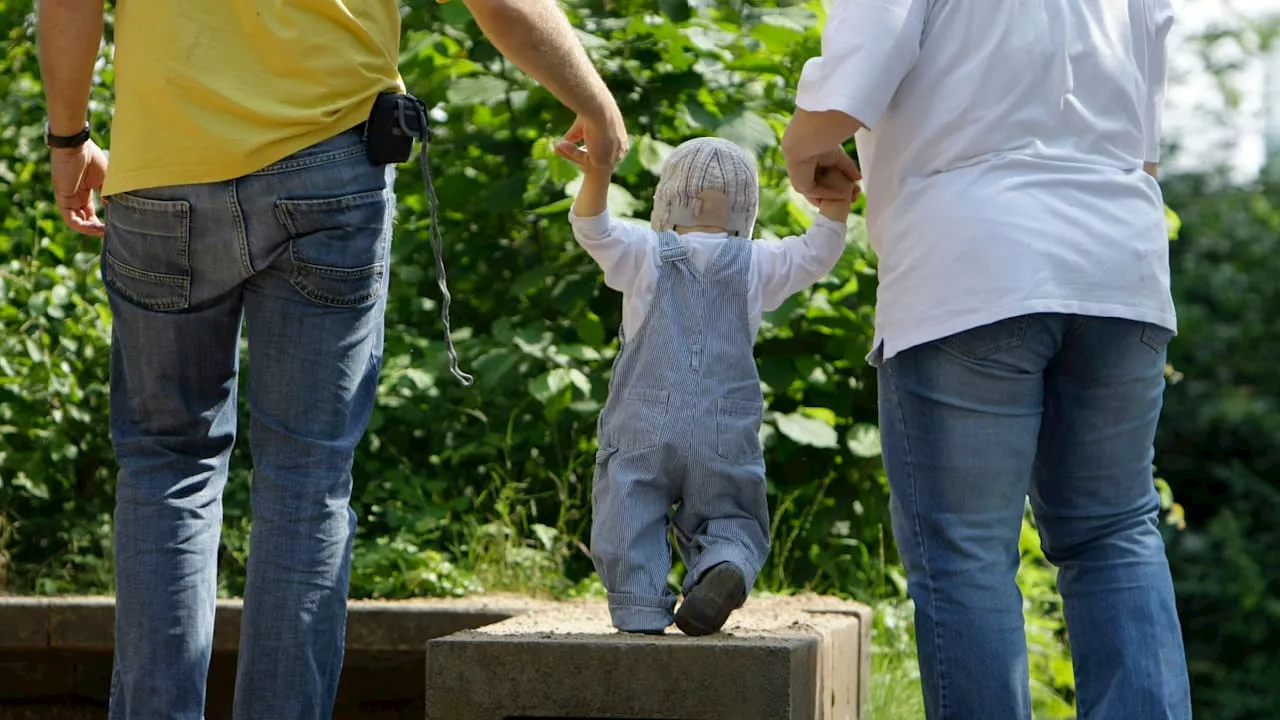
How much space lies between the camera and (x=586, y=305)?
4777 mm

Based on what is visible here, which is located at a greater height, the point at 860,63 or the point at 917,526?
the point at 860,63

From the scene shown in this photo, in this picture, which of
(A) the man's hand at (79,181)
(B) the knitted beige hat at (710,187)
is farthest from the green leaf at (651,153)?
(A) the man's hand at (79,181)

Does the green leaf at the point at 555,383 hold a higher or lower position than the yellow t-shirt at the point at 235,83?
lower

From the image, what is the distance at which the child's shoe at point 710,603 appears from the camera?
2.77 m

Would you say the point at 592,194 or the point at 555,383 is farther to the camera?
the point at 555,383

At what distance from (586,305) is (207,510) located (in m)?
2.44

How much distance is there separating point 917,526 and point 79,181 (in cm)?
146

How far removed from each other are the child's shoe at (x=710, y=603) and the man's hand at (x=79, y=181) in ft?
3.74

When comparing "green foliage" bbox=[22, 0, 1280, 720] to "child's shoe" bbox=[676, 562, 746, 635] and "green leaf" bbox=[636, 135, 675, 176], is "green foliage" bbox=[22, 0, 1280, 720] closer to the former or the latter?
"green leaf" bbox=[636, 135, 675, 176]

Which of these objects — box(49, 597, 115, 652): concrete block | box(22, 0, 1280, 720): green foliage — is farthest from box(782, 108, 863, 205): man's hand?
box(49, 597, 115, 652): concrete block

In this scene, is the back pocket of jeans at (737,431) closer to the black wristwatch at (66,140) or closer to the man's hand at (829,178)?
the man's hand at (829,178)

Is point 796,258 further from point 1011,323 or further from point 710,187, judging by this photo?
point 1011,323

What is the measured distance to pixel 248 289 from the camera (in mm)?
2377

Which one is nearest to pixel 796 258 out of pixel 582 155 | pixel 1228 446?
pixel 582 155
